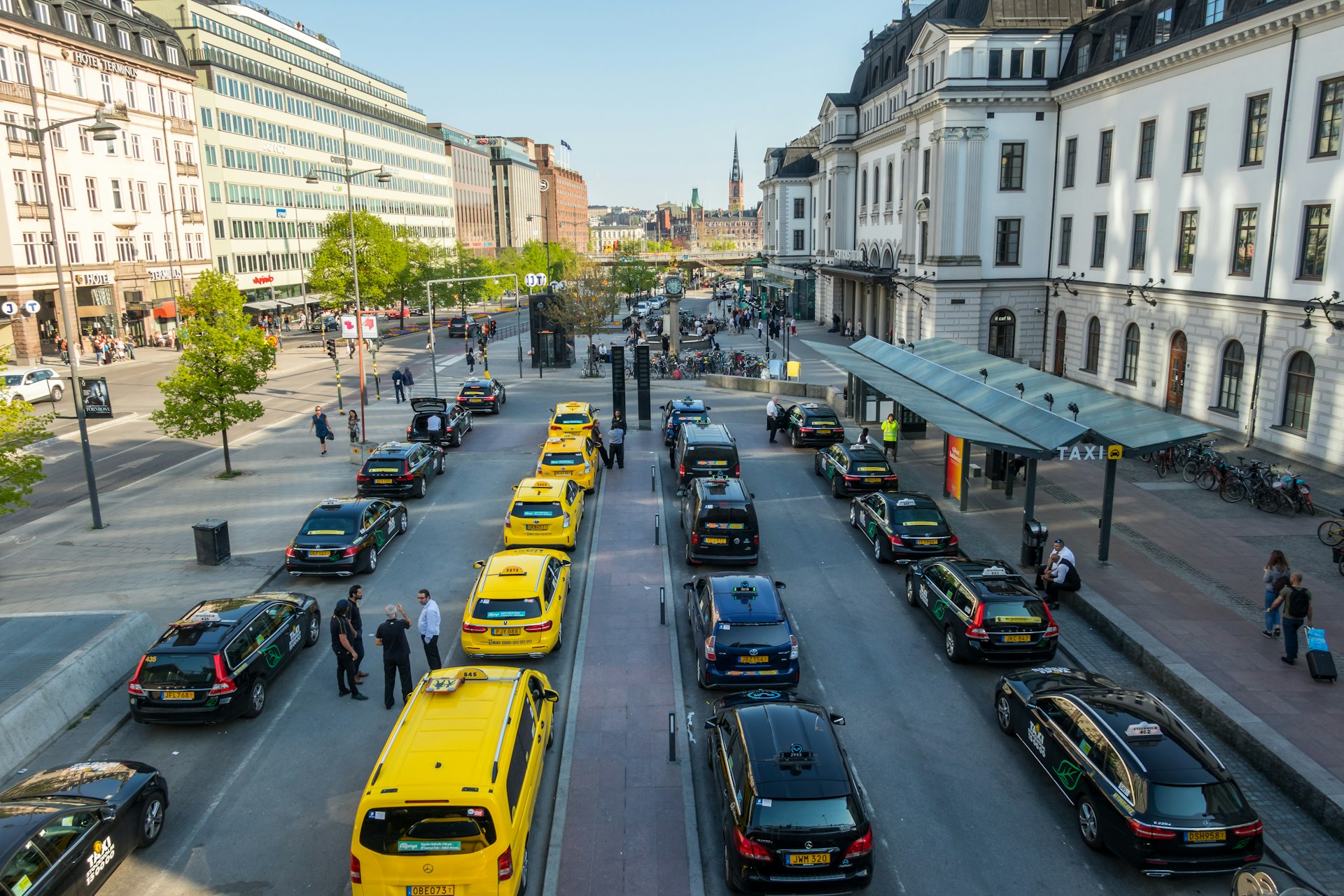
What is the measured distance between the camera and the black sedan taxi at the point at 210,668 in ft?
40.8

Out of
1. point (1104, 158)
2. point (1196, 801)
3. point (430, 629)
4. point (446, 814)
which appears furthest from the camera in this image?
point (1104, 158)

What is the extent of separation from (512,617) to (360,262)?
6019cm

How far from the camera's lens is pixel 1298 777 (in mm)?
10750

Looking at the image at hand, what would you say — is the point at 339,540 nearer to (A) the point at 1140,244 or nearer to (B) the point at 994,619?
(B) the point at 994,619

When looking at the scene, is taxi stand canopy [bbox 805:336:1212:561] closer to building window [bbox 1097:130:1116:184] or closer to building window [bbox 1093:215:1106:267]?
building window [bbox 1093:215:1106:267]

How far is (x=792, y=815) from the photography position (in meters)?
9.00

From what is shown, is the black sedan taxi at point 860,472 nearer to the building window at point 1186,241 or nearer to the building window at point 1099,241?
the building window at point 1186,241

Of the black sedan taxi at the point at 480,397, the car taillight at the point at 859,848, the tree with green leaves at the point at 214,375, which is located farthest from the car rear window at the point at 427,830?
the black sedan taxi at the point at 480,397

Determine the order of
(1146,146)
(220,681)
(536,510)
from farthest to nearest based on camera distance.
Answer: (1146,146), (536,510), (220,681)

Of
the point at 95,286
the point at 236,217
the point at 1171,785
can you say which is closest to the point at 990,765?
the point at 1171,785

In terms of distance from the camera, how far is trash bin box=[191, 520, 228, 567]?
63.1 feet

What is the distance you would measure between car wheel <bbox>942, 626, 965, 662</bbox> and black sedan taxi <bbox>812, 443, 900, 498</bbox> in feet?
28.8

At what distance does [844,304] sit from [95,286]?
2001 inches

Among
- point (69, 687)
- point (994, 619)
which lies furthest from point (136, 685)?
point (994, 619)
